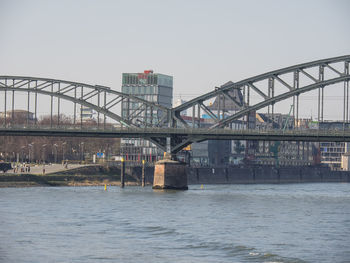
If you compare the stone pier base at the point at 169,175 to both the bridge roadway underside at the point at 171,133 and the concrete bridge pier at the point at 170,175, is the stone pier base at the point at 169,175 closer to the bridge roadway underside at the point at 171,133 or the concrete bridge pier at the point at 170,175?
the concrete bridge pier at the point at 170,175

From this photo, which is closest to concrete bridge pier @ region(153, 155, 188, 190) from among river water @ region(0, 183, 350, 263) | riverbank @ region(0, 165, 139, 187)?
riverbank @ region(0, 165, 139, 187)

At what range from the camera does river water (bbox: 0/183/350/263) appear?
53000 mm

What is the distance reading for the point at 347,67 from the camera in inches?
4678

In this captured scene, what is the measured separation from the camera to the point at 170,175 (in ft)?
421

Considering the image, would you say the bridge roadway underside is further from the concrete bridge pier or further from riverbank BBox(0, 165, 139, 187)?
riverbank BBox(0, 165, 139, 187)

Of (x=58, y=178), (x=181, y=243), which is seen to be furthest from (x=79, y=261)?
(x=58, y=178)

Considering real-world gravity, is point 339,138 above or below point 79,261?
above

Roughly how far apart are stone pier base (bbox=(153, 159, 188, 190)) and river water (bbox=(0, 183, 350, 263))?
24.1 metres

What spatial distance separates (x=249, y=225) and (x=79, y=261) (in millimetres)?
24857

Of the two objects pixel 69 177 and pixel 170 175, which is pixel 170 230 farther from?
pixel 69 177

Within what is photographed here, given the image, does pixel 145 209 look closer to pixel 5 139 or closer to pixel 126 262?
pixel 126 262

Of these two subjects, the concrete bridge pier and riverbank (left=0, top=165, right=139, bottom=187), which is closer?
the concrete bridge pier

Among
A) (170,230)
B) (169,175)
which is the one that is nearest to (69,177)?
(169,175)

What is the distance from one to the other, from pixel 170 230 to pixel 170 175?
200ft
